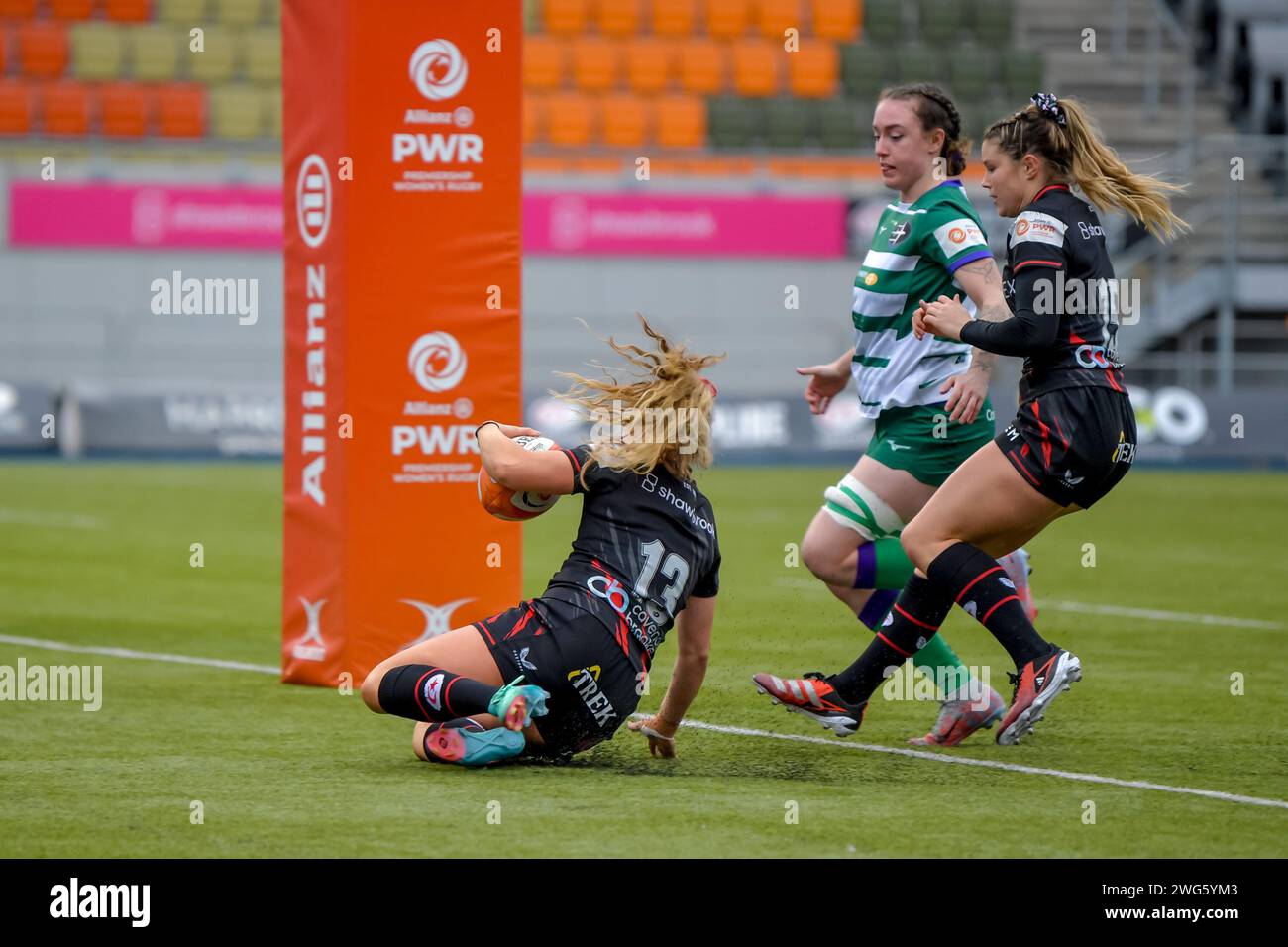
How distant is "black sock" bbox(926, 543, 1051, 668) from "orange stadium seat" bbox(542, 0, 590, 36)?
22398 millimetres

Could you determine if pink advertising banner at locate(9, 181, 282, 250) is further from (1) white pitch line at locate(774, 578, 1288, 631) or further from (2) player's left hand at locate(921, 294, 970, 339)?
(2) player's left hand at locate(921, 294, 970, 339)

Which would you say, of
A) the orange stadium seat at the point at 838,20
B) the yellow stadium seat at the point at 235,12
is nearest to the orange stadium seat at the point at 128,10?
the yellow stadium seat at the point at 235,12


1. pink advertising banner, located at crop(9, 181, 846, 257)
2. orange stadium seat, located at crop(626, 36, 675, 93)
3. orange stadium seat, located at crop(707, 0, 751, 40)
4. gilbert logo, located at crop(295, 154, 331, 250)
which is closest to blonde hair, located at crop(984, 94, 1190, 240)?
gilbert logo, located at crop(295, 154, 331, 250)

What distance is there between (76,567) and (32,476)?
7.28 metres

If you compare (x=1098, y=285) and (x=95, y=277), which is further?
(x=95, y=277)

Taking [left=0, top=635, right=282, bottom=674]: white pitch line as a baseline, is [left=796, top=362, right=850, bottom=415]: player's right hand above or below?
above

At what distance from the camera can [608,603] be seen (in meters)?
5.73

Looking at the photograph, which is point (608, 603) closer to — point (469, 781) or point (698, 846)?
point (469, 781)

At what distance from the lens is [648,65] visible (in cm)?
2703

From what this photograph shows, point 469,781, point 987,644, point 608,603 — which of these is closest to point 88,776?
point 469,781

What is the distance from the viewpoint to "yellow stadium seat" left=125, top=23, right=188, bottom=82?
83.9 feet

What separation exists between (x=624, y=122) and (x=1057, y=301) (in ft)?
67.5
